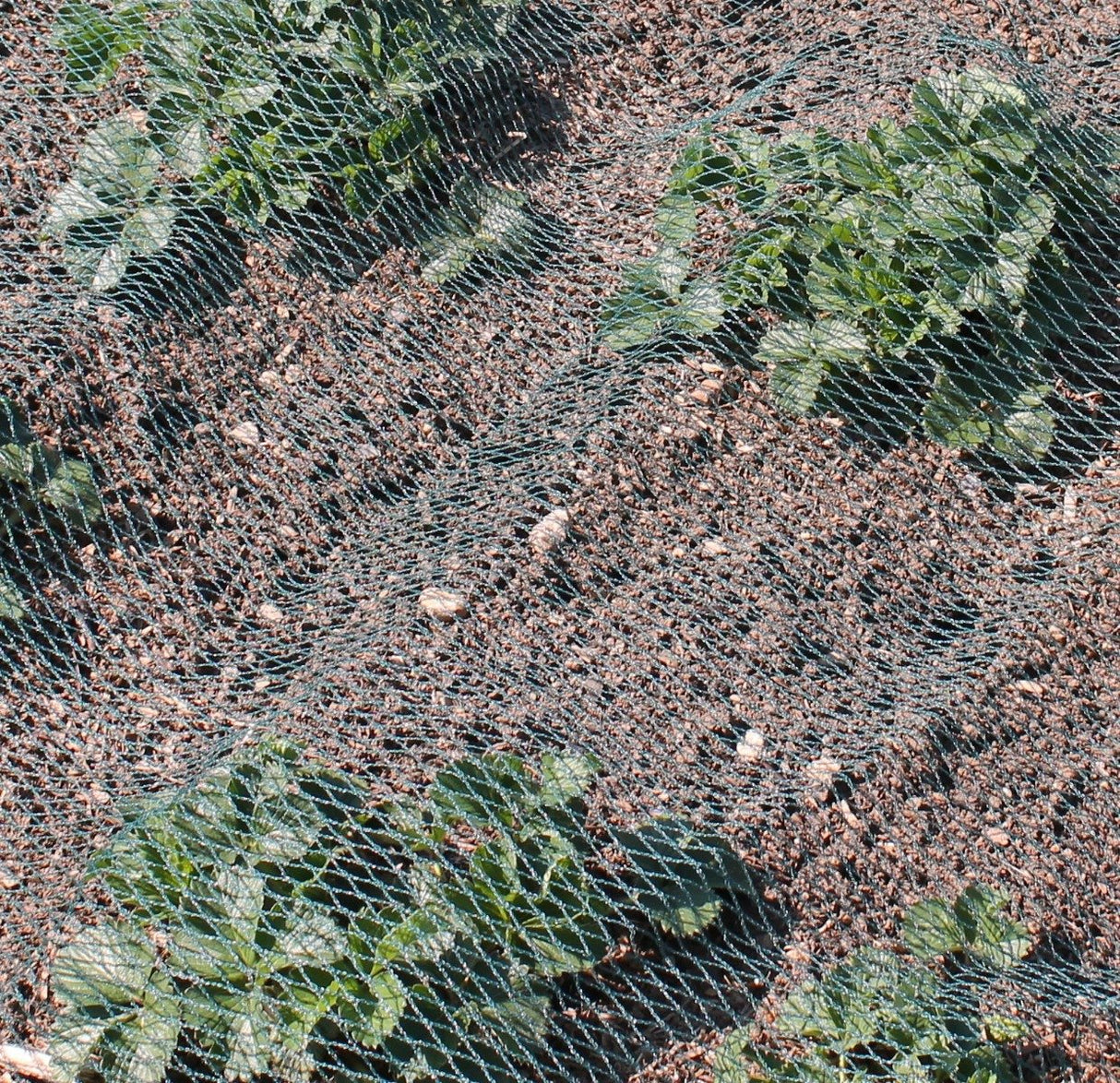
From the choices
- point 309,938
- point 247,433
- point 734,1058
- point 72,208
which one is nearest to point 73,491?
point 247,433

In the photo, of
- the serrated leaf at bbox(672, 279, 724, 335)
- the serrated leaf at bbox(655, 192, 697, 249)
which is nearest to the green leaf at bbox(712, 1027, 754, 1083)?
the serrated leaf at bbox(672, 279, 724, 335)

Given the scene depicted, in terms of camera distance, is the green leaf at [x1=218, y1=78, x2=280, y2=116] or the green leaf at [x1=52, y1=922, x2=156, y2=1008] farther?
the green leaf at [x1=218, y1=78, x2=280, y2=116]

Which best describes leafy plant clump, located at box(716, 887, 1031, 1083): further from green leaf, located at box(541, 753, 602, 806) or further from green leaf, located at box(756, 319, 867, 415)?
green leaf, located at box(756, 319, 867, 415)

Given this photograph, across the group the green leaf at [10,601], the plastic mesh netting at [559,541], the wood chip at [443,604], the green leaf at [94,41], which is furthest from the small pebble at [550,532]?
the green leaf at [94,41]

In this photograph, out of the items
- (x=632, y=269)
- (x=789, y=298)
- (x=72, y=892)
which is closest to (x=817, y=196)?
(x=789, y=298)

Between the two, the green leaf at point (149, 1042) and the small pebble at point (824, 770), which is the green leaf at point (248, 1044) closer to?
the green leaf at point (149, 1042)

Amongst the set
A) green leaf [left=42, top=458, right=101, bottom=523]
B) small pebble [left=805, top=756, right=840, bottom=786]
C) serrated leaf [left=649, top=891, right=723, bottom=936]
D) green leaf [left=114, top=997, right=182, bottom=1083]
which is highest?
green leaf [left=42, top=458, right=101, bottom=523]
